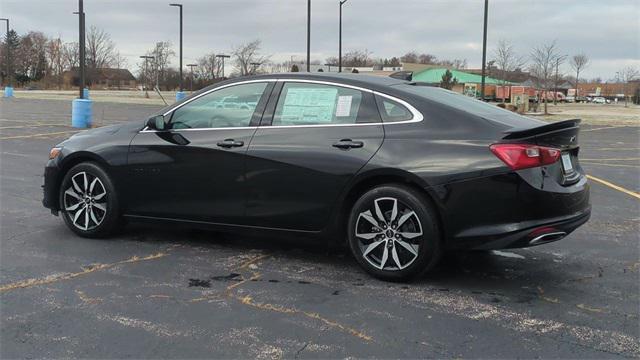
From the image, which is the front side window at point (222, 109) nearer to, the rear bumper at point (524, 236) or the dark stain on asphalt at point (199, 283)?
the dark stain on asphalt at point (199, 283)

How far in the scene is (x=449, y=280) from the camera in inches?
183

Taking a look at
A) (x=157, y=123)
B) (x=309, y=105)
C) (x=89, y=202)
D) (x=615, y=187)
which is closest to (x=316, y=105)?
(x=309, y=105)

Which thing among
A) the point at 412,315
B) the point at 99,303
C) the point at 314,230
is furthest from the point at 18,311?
the point at 412,315

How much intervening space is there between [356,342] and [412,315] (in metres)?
0.58

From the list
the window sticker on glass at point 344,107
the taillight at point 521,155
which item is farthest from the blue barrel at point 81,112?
the taillight at point 521,155

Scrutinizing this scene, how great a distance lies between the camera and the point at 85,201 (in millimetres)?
5727

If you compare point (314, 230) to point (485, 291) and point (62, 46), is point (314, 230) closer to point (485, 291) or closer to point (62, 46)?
point (485, 291)

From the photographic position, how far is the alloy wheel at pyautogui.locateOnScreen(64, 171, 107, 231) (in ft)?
18.6

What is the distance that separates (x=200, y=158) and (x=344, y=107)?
1348 mm

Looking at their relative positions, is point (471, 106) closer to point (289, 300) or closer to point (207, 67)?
point (289, 300)

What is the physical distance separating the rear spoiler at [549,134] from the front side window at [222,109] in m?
2.14

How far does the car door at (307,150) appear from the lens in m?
4.64

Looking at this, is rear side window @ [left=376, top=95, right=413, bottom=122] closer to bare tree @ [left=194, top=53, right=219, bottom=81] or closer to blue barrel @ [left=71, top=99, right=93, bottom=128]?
blue barrel @ [left=71, top=99, right=93, bottom=128]

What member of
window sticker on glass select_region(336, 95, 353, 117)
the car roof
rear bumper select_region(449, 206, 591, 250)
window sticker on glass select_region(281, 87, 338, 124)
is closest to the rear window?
the car roof
